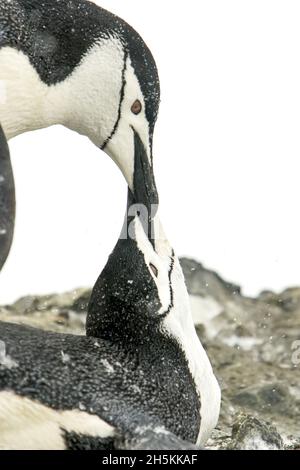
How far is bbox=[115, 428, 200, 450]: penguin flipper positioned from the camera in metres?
3.22

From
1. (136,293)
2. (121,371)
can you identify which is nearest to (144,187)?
(136,293)

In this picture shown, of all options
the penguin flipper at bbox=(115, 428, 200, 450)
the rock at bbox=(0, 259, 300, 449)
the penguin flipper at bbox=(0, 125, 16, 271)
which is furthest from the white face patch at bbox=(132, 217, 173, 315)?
the rock at bbox=(0, 259, 300, 449)

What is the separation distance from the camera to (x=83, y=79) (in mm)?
3660

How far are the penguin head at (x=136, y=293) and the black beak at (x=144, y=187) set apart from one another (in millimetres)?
26

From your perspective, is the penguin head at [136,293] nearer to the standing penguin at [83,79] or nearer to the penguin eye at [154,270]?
the penguin eye at [154,270]

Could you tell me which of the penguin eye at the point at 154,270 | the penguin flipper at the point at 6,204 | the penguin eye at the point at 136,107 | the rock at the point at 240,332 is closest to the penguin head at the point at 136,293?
the penguin eye at the point at 154,270

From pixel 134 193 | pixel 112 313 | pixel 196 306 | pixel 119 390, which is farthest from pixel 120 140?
pixel 196 306

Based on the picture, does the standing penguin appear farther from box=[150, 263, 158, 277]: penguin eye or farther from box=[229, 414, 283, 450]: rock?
box=[229, 414, 283, 450]: rock

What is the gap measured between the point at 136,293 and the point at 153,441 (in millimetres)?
559

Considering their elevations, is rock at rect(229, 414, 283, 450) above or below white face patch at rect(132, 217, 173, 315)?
below

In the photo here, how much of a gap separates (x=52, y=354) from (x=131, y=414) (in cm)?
26

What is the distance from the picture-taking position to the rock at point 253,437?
3967 mm

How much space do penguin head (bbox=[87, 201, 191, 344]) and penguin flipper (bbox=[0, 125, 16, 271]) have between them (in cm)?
62

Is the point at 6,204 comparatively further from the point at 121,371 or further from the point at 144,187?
the point at 144,187
